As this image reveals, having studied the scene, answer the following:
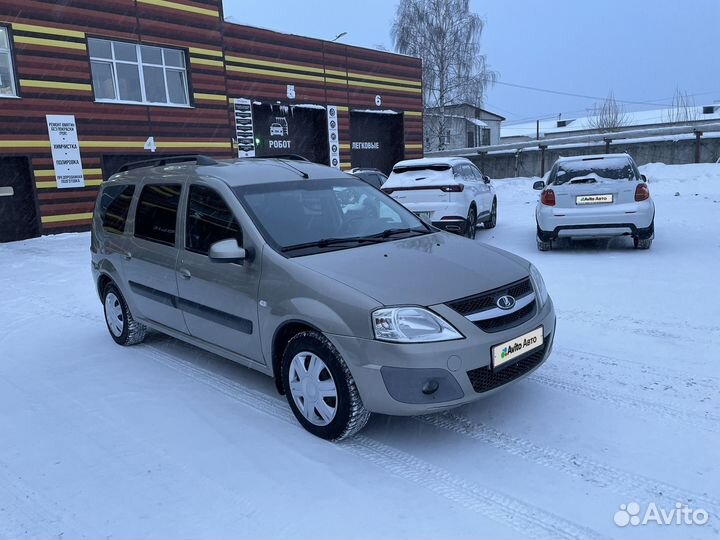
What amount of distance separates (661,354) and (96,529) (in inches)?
163

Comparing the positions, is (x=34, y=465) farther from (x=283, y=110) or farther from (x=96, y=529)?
(x=283, y=110)

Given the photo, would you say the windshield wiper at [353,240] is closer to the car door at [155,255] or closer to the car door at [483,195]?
the car door at [155,255]

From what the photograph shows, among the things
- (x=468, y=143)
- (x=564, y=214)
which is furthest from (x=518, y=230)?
(x=468, y=143)

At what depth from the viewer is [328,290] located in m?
3.23

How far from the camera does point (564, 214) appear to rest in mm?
8609

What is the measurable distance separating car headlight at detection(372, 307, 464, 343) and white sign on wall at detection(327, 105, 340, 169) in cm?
1899

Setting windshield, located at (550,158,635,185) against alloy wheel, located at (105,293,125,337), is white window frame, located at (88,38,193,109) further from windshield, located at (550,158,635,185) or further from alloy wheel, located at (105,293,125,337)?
windshield, located at (550,158,635,185)

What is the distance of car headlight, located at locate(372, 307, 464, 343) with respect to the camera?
120 inches

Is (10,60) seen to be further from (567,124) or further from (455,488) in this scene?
(567,124)

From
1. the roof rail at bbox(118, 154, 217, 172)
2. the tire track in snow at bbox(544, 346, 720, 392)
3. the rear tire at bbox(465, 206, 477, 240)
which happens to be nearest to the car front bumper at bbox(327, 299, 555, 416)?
the tire track in snow at bbox(544, 346, 720, 392)

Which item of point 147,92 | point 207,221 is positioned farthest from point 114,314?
point 147,92

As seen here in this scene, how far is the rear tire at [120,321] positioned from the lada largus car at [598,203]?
631 centimetres

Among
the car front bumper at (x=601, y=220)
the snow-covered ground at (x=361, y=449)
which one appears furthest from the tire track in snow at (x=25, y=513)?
the car front bumper at (x=601, y=220)

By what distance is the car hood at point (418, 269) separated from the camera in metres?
3.17
